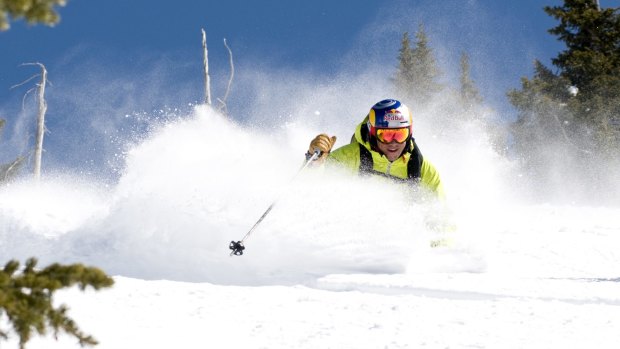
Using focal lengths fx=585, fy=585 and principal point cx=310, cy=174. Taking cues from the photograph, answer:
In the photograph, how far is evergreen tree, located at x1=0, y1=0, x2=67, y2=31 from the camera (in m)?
1.72

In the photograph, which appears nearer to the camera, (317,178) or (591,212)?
(317,178)

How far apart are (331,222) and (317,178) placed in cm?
105

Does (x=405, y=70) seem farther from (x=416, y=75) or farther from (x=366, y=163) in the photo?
(x=366, y=163)

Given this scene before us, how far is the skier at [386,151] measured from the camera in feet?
24.0

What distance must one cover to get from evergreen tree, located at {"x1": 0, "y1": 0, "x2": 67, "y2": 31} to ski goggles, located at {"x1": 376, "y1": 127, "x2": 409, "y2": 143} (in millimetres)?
5778

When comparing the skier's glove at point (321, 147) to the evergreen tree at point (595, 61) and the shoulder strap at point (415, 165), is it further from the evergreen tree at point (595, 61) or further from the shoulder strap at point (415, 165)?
the evergreen tree at point (595, 61)

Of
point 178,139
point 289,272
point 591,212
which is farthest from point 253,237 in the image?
point 591,212

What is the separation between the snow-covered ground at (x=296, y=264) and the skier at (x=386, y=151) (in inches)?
10.4

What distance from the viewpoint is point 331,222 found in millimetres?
6605

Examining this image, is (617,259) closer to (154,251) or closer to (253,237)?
(253,237)

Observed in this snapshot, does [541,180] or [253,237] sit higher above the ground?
[541,180]

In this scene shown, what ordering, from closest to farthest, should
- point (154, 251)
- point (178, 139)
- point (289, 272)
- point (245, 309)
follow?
point (245, 309)
point (289, 272)
point (154, 251)
point (178, 139)

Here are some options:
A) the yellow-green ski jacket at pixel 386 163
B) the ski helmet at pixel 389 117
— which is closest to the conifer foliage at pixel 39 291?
the ski helmet at pixel 389 117

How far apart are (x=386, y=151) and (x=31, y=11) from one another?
5971 mm
